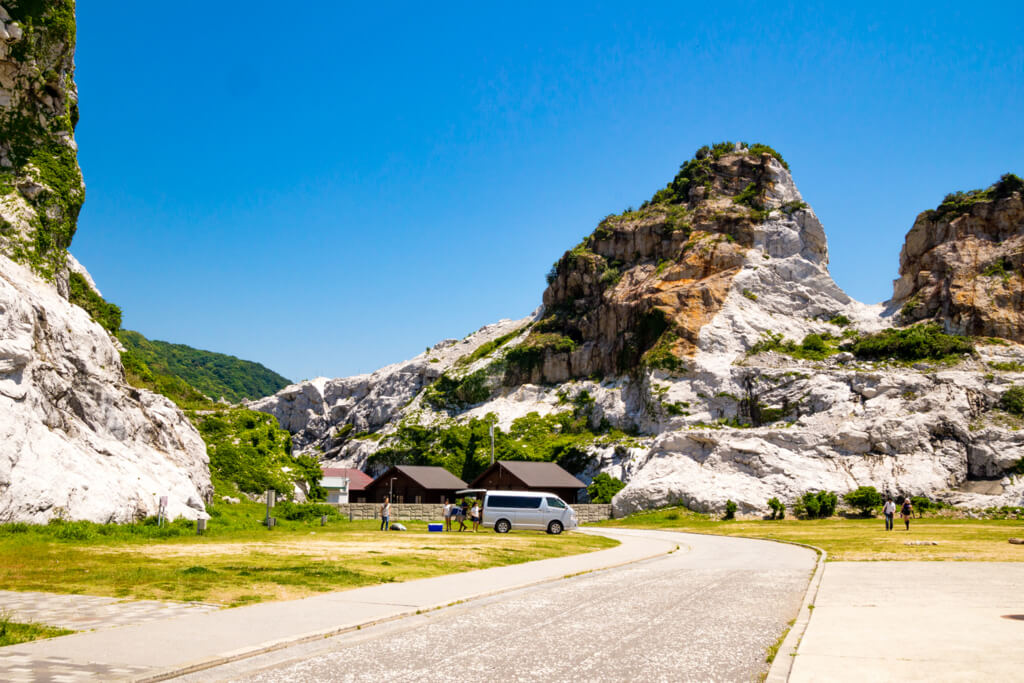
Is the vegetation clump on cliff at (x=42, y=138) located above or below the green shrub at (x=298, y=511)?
above

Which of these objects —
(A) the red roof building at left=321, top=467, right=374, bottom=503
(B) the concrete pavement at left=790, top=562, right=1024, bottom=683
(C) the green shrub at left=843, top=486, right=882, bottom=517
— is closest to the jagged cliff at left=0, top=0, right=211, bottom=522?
(B) the concrete pavement at left=790, top=562, right=1024, bottom=683

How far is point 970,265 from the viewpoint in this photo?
210 feet

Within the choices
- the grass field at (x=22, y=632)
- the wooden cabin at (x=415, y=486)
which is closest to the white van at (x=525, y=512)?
the wooden cabin at (x=415, y=486)

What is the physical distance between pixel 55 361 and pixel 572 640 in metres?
26.2

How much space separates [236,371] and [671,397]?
14481 cm

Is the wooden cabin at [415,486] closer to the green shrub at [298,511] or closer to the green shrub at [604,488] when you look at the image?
the green shrub at [604,488]

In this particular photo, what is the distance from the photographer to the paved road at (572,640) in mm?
8156

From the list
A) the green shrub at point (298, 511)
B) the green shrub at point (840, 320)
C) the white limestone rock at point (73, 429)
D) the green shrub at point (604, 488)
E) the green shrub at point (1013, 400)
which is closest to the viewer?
the white limestone rock at point (73, 429)

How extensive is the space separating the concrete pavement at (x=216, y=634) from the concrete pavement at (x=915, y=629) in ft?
20.1

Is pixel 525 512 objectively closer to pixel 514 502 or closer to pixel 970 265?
pixel 514 502

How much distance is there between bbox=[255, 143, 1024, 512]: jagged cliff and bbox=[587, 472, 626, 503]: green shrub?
1244 mm

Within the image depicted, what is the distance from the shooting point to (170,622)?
10531 millimetres

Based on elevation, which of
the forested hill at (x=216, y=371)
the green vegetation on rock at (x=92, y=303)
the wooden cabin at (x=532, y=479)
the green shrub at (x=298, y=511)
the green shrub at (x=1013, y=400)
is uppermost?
the forested hill at (x=216, y=371)

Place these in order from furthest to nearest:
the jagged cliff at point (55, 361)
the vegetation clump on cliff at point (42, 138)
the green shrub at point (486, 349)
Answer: the green shrub at point (486, 349)
the vegetation clump on cliff at point (42, 138)
the jagged cliff at point (55, 361)
